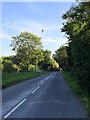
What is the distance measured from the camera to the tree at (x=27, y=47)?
109 meters

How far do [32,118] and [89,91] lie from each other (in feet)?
42.3

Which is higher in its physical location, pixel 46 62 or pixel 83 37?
pixel 46 62

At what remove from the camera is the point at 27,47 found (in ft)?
354

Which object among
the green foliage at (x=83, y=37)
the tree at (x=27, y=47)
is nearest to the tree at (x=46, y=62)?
the tree at (x=27, y=47)

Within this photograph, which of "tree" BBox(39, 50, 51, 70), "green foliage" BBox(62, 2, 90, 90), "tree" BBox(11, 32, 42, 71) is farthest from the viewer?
"tree" BBox(39, 50, 51, 70)

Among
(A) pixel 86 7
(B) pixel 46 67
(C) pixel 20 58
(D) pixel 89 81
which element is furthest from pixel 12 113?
(B) pixel 46 67

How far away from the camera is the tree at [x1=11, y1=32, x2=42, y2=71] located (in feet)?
356

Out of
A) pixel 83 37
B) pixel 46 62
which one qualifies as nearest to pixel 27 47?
pixel 46 62

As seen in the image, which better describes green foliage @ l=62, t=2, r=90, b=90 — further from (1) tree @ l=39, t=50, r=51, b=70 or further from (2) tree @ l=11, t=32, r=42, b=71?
(1) tree @ l=39, t=50, r=51, b=70

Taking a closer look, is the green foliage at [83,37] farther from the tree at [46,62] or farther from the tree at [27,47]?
the tree at [46,62]

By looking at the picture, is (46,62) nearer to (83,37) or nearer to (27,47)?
(27,47)

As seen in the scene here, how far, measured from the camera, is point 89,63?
2408 cm

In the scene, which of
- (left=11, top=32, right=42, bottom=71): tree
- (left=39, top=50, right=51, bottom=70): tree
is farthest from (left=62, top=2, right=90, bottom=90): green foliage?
(left=39, top=50, right=51, bottom=70): tree

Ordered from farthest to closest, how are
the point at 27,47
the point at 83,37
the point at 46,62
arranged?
the point at 46,62 → the point at 27,47 → the point at 83,37
